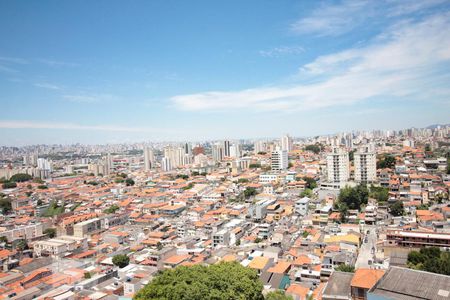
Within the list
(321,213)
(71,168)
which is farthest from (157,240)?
(71,168)

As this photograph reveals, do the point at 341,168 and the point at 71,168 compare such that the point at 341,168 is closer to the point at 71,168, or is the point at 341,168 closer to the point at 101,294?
the point at 101,294

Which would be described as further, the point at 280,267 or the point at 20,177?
the point at 20,177

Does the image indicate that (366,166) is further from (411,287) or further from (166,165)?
(166,165)

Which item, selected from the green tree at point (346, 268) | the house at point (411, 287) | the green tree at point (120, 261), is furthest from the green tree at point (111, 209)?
the house at point (411, 287)

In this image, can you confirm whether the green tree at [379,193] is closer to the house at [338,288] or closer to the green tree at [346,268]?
the green tree at [346,268]

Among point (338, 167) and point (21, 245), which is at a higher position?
point (338, 167)

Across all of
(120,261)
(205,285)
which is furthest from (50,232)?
(205,285)
